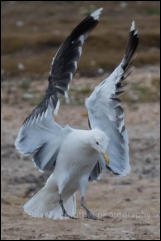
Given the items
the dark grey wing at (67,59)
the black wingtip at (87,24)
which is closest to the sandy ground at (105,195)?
the dark grey wing at (67,59)

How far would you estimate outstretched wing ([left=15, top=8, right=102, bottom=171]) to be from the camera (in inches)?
223

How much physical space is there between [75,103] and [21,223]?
7717mm

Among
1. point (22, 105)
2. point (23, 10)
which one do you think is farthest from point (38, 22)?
point (22, 105)

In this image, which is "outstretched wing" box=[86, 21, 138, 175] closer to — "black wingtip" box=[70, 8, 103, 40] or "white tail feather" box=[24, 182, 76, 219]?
"black wingtip" box=[70, 8, 103, 40]

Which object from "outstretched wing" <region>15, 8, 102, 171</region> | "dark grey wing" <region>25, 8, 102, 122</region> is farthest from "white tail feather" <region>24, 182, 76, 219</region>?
"dark grey wing" <region>25, 8, 102, 122</region>

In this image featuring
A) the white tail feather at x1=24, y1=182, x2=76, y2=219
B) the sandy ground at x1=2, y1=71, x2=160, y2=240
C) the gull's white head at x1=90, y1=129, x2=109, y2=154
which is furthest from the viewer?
the sandy ground at x1=2, y1=71, x2=160, y2=240

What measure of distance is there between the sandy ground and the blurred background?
0.04 feet

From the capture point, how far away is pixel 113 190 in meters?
10.4

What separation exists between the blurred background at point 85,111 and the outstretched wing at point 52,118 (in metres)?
0.68

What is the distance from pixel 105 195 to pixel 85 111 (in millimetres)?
5246

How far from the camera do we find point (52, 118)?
575cm

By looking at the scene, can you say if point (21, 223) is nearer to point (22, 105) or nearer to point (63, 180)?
point (63, 180)

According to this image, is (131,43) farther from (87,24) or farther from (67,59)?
(67,59)

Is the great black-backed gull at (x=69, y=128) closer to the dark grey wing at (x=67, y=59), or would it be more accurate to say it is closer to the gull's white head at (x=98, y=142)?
the dark grey wing at (x=67, y=59)
